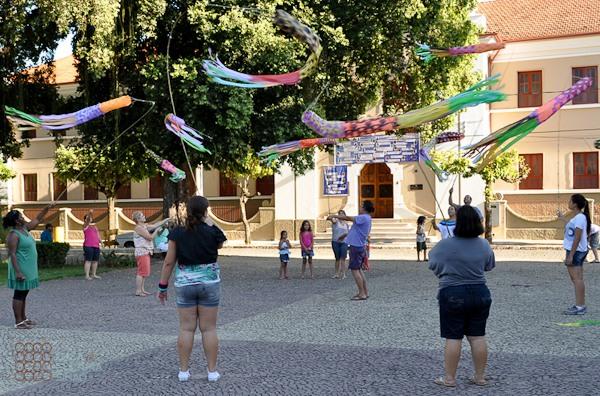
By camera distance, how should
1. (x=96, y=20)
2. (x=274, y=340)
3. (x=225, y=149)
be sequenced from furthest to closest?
(x=225, y=149) → (x=96, y=20) → (x=274, y=340)

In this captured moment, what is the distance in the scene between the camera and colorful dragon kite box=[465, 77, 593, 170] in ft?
29.7

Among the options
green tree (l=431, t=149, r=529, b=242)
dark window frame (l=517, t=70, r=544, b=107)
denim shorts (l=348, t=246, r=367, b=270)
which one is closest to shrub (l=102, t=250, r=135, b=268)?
denim shorts (l=348, t=246, r=367, b=270)

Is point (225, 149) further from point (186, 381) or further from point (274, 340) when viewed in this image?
point (186, 381)

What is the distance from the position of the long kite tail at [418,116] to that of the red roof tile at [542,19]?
24302mm

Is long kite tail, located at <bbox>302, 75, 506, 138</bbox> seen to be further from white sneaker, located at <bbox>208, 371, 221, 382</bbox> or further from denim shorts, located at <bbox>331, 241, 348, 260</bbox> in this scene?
denim shorts, located at <bbox>331, 241, 348, 260</bbox>

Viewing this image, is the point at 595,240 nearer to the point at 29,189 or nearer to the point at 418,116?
the point at 418,116

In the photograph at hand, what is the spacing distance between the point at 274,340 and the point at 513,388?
341 centimetres

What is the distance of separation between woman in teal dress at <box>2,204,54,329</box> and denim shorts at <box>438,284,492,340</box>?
6.01 meters

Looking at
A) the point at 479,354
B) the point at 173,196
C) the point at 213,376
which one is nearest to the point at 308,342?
the point at 213,376

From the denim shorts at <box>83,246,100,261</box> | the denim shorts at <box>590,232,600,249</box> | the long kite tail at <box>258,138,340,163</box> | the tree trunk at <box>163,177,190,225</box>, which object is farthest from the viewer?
the tree trunk at <box>163,177,190,225</box>

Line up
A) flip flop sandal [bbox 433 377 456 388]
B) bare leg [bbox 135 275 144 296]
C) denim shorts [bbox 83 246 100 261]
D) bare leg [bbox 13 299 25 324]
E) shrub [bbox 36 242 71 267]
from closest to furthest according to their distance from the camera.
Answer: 1. flip flop sandal [bbox 433 377 456 388]
2. bare leg [bbox 13 299 25 324]
3. bare leg [bbox 135 275 144 296]
4. denim shorts [bbox 83 246 100 261]
5. shrub [bbox 36 242 71 267]

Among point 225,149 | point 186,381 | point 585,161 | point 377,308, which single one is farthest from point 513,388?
point 585,161

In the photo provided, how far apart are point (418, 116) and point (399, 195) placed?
2343 centimetres

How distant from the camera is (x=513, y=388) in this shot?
621 cm
